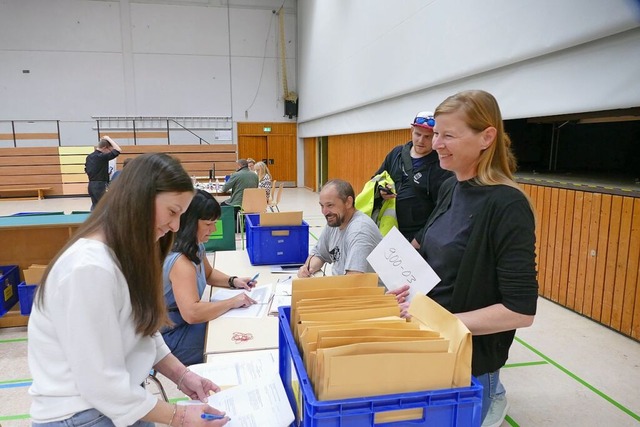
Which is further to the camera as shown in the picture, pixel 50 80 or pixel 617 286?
pixel 50 80

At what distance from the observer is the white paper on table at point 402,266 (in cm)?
142

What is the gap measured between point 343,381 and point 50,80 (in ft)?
54.4

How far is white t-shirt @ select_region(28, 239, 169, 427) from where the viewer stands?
0.99 meters

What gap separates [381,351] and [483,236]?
576mm

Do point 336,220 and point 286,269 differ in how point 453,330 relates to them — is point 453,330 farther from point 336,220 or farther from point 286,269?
point 286,269

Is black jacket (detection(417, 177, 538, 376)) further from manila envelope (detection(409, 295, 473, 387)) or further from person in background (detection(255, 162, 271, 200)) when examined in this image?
person in background (detection(255, 162, 271, 200))

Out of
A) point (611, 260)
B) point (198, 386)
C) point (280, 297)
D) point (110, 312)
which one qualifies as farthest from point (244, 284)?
point (611, 260)

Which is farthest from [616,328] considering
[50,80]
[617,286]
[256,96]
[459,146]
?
[50,80]

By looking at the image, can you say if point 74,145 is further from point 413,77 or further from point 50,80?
point 413,77

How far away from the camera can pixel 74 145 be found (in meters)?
14.5

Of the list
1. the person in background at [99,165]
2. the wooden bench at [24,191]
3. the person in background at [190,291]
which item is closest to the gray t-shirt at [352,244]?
the person in background at [190,291]

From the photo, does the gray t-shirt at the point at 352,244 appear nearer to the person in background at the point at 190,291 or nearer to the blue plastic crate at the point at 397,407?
the person in background at the point at 190,291

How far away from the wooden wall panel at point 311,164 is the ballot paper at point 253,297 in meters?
12.2

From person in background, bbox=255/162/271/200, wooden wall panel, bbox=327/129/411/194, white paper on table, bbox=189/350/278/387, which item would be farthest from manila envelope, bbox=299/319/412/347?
person in background, bbox=255/162/271/200
